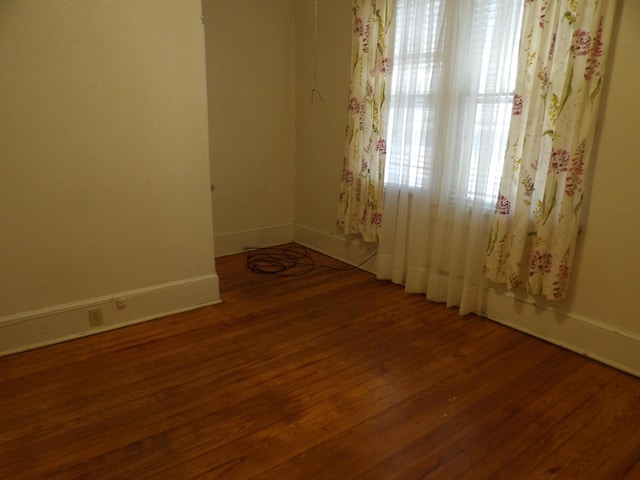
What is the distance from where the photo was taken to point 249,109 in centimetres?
379

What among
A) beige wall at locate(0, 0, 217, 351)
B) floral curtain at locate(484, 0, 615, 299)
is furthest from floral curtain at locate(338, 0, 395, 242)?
beige wall at locate(0, 0, 217, 351)

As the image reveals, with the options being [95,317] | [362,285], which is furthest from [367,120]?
[95,317]

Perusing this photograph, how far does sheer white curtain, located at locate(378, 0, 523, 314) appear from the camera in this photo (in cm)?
244

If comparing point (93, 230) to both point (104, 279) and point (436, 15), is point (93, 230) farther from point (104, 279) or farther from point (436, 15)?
point (436, 15)

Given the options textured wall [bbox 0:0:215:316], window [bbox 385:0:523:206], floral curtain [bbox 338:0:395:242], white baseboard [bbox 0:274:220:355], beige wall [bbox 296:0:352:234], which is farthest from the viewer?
beige wall [bbox 296:0:352:234]

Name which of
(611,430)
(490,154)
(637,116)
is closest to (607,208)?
(637,116)

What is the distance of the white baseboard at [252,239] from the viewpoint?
153 inches

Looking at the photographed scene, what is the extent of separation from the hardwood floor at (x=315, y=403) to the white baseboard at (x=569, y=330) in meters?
0.07

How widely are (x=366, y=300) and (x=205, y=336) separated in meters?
1.14

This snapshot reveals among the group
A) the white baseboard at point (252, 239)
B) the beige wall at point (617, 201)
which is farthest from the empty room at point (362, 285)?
the white baseboard at point (252, 239)

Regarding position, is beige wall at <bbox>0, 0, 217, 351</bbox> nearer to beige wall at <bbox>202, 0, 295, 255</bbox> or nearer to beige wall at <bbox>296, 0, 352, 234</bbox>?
beige wall at <bbox>202, 0, 295, 255</bbox>

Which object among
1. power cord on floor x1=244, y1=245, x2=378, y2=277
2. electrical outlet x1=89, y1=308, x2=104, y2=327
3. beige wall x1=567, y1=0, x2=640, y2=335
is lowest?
power cord on floor x1=244, y1=245, x2=378, y2=277

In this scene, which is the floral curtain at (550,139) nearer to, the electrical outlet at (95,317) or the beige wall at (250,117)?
the beige wall at (250,117)

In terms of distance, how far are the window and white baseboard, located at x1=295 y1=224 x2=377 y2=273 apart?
793 mm
